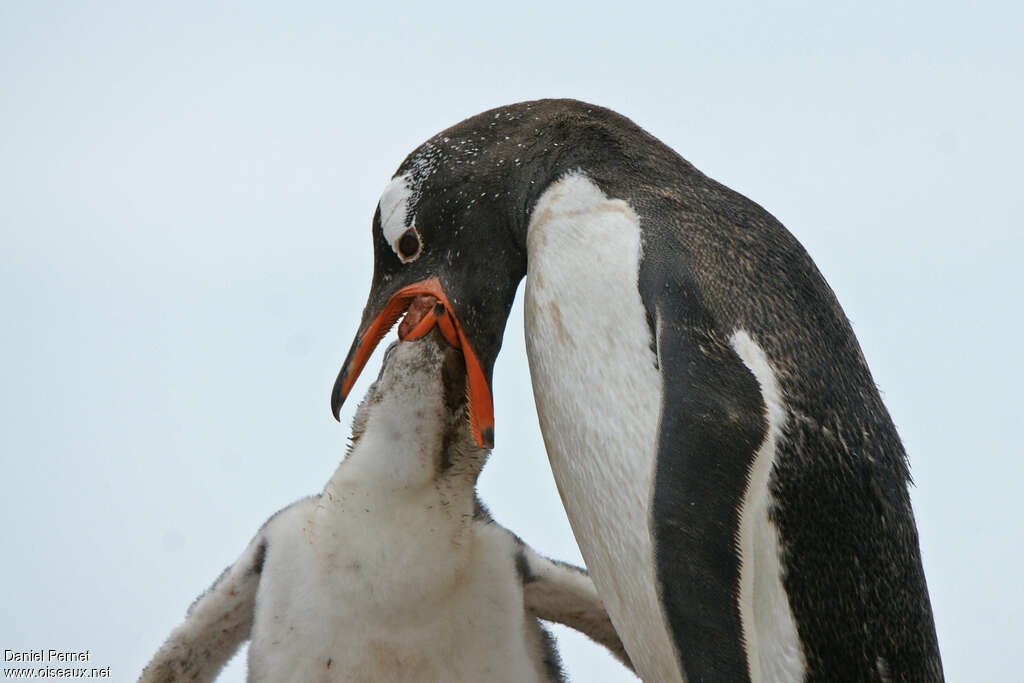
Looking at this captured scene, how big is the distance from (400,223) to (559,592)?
2.62 ft

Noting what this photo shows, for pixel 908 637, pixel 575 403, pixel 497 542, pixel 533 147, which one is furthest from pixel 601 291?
pixel 497 542

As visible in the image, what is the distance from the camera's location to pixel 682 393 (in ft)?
4.39

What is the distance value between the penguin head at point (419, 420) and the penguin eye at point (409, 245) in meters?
0.20

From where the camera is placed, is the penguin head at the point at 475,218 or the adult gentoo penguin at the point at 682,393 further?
the penguin head at the point at 475,218

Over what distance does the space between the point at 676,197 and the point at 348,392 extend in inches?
22.0

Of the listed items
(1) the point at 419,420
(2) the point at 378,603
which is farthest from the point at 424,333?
(2) the point at 378,603

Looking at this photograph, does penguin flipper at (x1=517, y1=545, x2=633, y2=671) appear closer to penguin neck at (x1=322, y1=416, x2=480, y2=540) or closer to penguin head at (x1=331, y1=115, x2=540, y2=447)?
penguin neck at (x1=322, y1=416, x2=480, y2=540)

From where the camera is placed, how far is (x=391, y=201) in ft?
5.57

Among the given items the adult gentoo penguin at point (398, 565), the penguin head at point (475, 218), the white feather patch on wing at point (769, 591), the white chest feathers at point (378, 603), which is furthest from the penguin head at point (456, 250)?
the white feather patch on wing at point (769, 591)

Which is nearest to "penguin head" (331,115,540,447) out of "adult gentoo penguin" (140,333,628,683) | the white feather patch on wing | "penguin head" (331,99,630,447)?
"penguin head" (331,99,630,447)

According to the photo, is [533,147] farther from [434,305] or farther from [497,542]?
[497,542]

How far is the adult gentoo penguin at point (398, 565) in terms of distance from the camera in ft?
6.08

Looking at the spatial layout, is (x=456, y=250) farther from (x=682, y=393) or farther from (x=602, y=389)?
(x=682, y=393)

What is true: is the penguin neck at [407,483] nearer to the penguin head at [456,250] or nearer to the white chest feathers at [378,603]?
the white chest feathers at [378,603]
